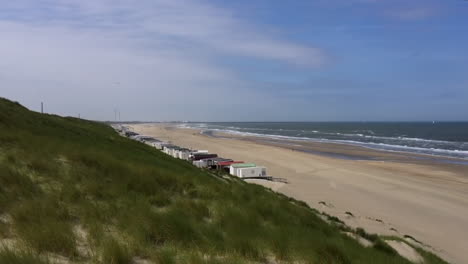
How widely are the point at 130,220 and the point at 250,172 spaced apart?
15941mm

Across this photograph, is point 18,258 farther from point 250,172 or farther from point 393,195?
Answer: point 393,195

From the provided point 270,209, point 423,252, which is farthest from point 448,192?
point 270,209

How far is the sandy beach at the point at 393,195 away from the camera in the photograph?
41.9ft

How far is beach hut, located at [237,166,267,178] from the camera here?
67.9ft

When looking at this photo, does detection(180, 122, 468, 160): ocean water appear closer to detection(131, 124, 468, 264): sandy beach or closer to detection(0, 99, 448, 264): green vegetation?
detection(131, 124, 468, 264): sandy beach

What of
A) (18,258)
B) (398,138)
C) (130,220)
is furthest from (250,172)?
(398,138)

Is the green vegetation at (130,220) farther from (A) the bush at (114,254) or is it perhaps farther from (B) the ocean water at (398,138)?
(B) the ocean water at (398,138)

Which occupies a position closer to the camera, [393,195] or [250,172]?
[393,195]

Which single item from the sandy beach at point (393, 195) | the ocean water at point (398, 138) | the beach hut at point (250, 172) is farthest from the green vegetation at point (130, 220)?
the ocean water at point (398, 138)

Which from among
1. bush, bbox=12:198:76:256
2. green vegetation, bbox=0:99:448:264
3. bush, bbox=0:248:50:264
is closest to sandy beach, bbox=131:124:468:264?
green vegetation, bbox=0:99:448:264

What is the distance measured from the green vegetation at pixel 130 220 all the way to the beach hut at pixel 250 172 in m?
12.3

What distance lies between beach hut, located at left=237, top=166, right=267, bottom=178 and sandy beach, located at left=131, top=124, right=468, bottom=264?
0.80 metres

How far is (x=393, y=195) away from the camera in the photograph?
1961 cm

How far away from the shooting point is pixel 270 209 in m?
7.98
